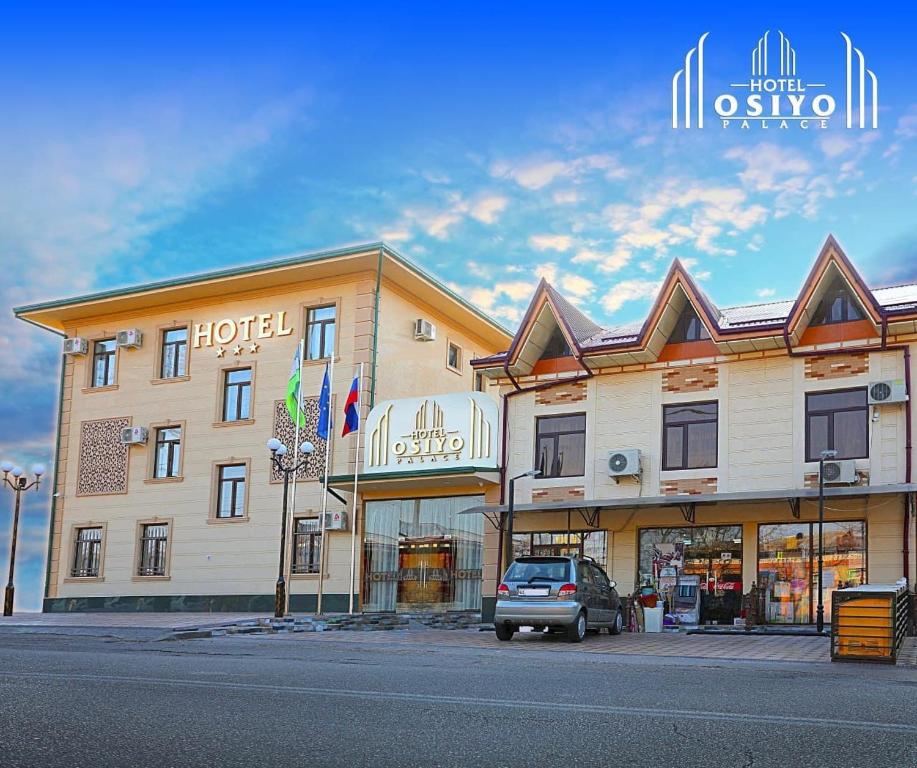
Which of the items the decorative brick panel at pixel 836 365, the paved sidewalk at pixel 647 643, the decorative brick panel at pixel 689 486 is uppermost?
the decorative brick panel at pixel 836 365

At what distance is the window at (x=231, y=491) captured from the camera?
33.2 m

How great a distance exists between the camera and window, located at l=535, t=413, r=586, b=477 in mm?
27891

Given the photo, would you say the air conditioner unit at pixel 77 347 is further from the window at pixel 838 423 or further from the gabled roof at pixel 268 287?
the window at pixel 838 423

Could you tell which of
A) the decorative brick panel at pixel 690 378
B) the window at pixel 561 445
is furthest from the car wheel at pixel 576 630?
the decorative brick panel at pixel 690 378

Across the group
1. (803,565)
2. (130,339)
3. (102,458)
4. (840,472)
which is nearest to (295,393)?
(130,339)

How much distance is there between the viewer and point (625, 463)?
1047 inches

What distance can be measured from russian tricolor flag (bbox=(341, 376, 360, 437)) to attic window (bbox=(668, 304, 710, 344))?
324 inches

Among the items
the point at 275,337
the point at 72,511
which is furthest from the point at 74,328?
the point at 275,337

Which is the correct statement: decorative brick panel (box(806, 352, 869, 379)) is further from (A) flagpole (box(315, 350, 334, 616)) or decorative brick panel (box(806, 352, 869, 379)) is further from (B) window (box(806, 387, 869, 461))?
(A) flagpole (box(315, 350, 334, 616))

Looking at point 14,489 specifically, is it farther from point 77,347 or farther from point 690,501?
point 690,501

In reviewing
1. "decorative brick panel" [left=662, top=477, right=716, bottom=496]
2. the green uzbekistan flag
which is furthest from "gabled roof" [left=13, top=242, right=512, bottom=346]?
"decorative brick panel" [left=662, top=477, right=716, bottom=496]

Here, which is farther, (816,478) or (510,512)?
(510,512)

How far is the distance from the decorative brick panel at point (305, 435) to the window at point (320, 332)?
1.37 metres

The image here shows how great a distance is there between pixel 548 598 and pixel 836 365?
30.8ft
